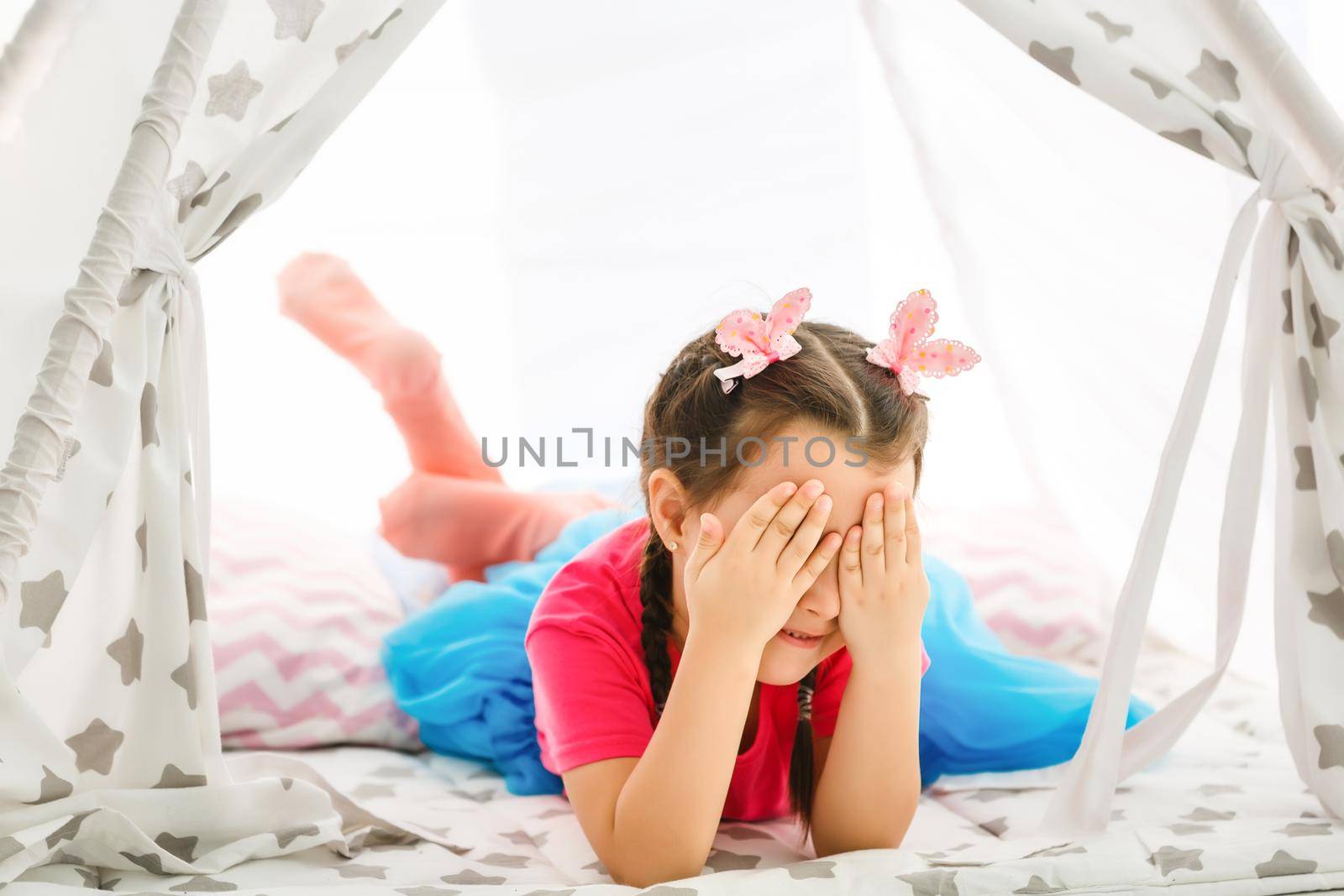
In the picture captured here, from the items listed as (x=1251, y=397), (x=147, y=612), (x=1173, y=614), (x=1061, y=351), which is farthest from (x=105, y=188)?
(x=1173, y=614)

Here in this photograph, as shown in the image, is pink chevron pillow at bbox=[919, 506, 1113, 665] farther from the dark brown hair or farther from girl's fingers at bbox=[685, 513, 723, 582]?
girl's fingers at bbox=[685, 513, 723, 582]

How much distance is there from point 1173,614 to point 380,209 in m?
1.55

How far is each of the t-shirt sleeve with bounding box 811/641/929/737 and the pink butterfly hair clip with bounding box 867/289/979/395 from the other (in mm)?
343

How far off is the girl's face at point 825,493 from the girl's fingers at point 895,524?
18 mm

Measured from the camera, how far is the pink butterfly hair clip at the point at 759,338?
107cm

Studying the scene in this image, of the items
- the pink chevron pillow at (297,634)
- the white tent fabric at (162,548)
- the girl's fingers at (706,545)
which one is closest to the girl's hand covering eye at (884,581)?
the girl's fingers at (706,545)

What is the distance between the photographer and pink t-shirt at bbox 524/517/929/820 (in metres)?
1.11

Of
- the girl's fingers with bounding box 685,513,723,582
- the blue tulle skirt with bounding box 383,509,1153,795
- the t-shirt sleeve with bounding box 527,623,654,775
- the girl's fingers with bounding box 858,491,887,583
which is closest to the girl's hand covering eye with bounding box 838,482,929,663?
the girl's fingers with bounding box 858,491,887,583

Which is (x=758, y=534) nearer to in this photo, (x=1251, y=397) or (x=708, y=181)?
(x=1251, y=397)

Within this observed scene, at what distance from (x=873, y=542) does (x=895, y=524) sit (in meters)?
0.03

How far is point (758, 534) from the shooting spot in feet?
3.30

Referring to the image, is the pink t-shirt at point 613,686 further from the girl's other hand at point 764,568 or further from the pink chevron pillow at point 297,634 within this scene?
the pink chevron pillow at point 297,634

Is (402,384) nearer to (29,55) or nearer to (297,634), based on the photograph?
(297,634)

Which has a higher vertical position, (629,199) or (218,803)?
(629,199)
